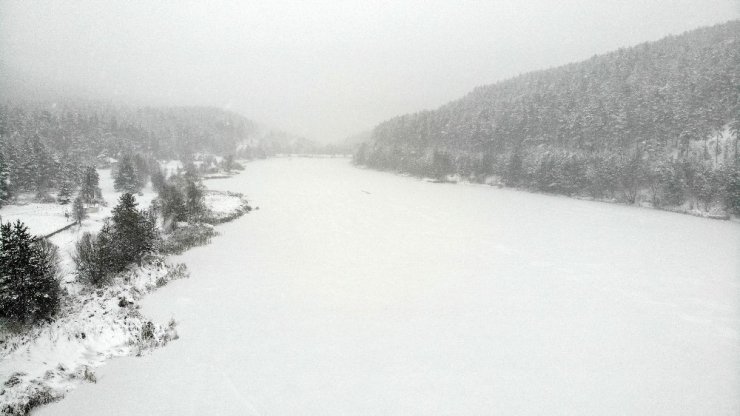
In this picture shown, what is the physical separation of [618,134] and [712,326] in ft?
249

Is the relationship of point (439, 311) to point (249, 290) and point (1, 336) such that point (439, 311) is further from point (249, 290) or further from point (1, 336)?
point (1, 336)

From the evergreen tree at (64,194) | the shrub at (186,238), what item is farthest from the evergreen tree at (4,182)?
the shrub at (186,238)

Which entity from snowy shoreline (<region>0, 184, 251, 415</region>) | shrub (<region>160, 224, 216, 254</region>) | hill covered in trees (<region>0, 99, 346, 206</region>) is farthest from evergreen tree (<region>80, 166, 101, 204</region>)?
snowy shoreline (<region>0, 184, 251, 415</region>)

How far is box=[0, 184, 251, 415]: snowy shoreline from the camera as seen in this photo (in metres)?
11.9

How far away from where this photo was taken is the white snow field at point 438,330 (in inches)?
500

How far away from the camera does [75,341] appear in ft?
48.3

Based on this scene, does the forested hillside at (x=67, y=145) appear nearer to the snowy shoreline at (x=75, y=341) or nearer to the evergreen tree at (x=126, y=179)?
the evergreen tree at (x=126, y=179)

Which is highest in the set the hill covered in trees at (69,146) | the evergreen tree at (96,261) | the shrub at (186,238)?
the hill covered in trees at (69,146)

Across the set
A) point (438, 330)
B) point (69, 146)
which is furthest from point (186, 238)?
point (69, 146)

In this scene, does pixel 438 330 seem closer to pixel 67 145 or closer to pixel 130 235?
pixel 130 235

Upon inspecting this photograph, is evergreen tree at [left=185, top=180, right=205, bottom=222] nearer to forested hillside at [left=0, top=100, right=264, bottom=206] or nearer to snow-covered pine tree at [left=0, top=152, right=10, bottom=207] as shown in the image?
forested hillside at [left=0, top=100, right=264, bottom=206]

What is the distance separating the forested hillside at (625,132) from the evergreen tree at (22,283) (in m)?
79.3

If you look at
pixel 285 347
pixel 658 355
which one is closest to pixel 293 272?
pixel 285 347

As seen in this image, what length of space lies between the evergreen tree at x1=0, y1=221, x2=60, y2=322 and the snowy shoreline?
90cm
